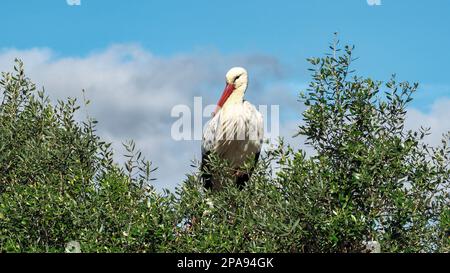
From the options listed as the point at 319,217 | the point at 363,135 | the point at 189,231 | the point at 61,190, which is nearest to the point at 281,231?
the point at 319,217

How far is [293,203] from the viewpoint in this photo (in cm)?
1291

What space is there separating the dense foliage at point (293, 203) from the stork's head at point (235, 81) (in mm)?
4761

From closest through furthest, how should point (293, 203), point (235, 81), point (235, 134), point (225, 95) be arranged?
point (293, 203) < point (235, 134) < point (225, 95) < point (235, 81)

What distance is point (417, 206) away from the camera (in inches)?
559

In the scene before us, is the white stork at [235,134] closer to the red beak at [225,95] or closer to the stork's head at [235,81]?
the red beak at [225,95]

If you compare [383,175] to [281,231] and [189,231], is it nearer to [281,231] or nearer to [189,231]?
[281,231]

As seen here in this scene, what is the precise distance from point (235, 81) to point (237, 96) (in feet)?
1.32

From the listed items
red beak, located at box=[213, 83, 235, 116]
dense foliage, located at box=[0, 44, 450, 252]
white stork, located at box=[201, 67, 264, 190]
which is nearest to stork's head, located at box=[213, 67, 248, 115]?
red beak, located at box=[213, 83, 235, 116]

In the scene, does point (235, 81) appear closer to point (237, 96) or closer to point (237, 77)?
point (237, 77)

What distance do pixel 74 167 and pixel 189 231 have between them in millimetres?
3408

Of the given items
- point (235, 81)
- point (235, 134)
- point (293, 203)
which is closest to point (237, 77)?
point (235, 81)

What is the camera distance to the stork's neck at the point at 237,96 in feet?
64.0

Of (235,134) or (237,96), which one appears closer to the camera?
(235,134)

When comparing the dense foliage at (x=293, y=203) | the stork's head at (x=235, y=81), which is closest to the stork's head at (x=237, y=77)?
the stork's head at (x=235, y=81)
